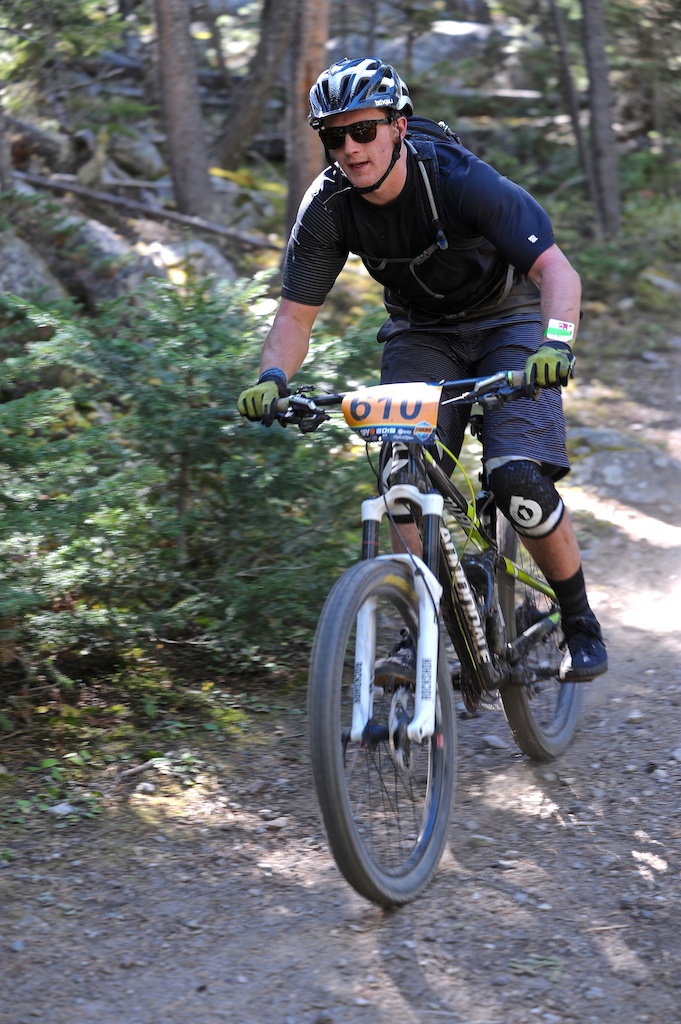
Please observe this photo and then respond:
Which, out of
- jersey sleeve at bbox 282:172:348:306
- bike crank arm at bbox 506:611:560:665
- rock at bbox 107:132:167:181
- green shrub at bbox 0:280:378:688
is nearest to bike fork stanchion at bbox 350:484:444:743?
bike crank arm at bbox 506:611:560:665

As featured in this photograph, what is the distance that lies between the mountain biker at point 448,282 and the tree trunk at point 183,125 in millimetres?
7614

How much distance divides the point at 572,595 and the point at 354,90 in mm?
2025

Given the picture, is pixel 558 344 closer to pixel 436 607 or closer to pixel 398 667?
pixel 436 607

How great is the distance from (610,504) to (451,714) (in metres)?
4.82

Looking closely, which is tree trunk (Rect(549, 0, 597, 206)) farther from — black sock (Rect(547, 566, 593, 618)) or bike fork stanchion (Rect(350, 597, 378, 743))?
bike fork stanchion (Rect(350, 597, 378, 743))

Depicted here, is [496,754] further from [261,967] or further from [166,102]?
[166,102]

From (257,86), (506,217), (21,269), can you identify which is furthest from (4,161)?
(506,217)

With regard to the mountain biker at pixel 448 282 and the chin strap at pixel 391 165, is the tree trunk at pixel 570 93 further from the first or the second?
the chin strap at pixel 391 165

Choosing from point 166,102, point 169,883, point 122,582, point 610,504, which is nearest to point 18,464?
point 122,582

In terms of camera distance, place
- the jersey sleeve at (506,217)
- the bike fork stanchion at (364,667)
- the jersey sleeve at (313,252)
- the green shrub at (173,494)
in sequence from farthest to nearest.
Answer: the green shrub at (173,494), the jersey sleeve at (313,252), the jersey sleeve at (506,217), the bike fork stanchion at (364,667)

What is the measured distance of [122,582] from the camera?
182 inches

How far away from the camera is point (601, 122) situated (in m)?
13.5

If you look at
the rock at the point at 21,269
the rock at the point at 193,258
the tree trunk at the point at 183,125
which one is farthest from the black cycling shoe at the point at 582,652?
the tree trunk at the point at 183,125

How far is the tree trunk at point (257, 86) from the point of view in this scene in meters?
12.9
